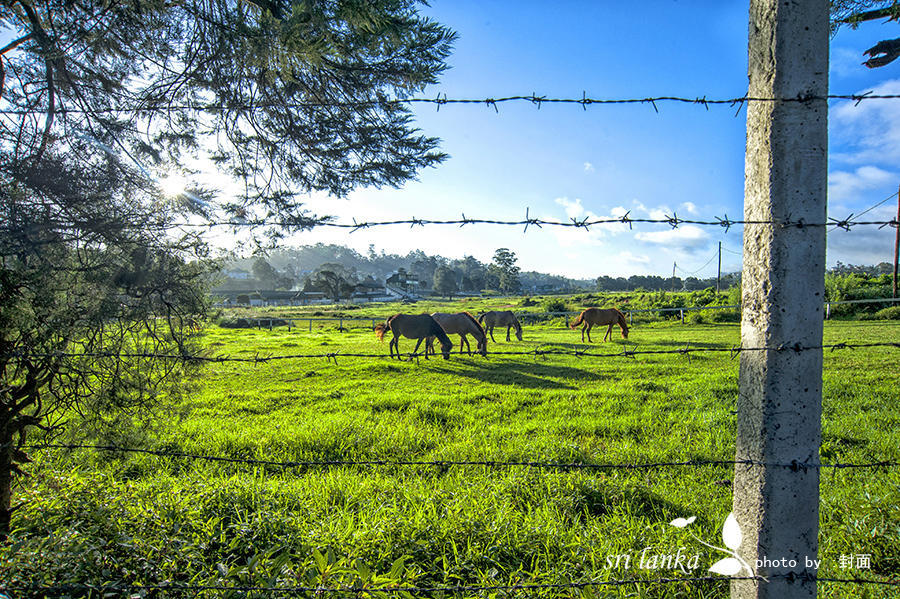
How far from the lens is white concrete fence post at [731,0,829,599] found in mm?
1422

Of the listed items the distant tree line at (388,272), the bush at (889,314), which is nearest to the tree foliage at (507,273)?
the distant tree line at (388,272)

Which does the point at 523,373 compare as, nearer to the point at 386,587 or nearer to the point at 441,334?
the point at 441,334

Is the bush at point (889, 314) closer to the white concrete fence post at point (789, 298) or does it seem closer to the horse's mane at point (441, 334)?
the horse's mane at point (441, 334)

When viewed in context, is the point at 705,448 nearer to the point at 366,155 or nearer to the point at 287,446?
the point at 287,446

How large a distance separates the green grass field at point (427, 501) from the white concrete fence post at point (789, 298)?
660 mm

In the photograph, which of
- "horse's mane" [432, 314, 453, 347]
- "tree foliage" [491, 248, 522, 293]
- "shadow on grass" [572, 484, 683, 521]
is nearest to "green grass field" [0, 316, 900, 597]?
"shadow on grass" [572, 484, 683, 521]

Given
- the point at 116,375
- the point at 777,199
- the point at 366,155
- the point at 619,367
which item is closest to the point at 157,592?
the point at 116,375

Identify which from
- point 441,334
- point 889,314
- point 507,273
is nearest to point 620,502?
point 441,334

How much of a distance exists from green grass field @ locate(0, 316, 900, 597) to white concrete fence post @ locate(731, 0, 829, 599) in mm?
660

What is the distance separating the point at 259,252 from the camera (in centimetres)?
350

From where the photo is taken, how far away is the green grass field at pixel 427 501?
2174mm

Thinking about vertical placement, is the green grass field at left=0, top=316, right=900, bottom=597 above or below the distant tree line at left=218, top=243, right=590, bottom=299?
below

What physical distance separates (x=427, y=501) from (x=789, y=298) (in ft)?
8.40

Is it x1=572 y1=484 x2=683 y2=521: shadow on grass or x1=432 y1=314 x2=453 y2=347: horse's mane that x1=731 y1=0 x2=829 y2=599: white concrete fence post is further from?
x1=432 y1=314 x2=453 y2=347: horse's mane
